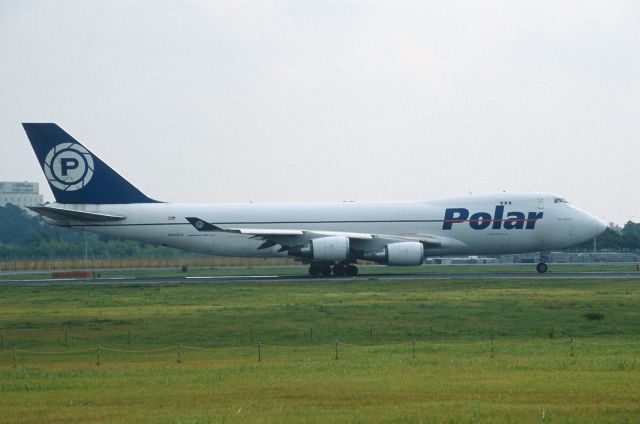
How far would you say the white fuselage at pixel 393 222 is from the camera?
71.1 metres

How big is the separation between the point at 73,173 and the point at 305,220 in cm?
1704

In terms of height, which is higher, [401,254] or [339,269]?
[401,254]

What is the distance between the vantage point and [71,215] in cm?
6962

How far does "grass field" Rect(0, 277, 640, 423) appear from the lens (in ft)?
77.6

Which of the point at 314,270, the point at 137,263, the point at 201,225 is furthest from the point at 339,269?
the point at 137,263

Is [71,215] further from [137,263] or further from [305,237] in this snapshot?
[137,263]

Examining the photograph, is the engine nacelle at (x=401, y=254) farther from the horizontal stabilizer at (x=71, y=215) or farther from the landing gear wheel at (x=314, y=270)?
the horizontal stabilizer at (x=71, y=215)

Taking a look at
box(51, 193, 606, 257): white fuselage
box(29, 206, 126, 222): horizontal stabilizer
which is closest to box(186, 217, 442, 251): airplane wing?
box(51, 193, 606, 257): white fuselage

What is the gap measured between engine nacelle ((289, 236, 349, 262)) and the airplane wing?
864 millimetres

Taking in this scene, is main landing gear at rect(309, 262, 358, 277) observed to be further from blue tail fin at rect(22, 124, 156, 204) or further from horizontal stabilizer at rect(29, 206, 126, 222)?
horizontal stabilizer at rect(29, 206, 126, 222)

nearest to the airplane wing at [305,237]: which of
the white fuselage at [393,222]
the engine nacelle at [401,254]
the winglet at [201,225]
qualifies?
the winglet at [201,225]

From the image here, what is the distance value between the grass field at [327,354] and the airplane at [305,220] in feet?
32.6

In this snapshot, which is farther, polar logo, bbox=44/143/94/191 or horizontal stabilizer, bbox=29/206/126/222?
polar logo, bbox=44/143/94/191

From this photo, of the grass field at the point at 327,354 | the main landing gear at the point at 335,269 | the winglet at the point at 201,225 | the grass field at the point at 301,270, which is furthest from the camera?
the grass field at the point at 301,270
